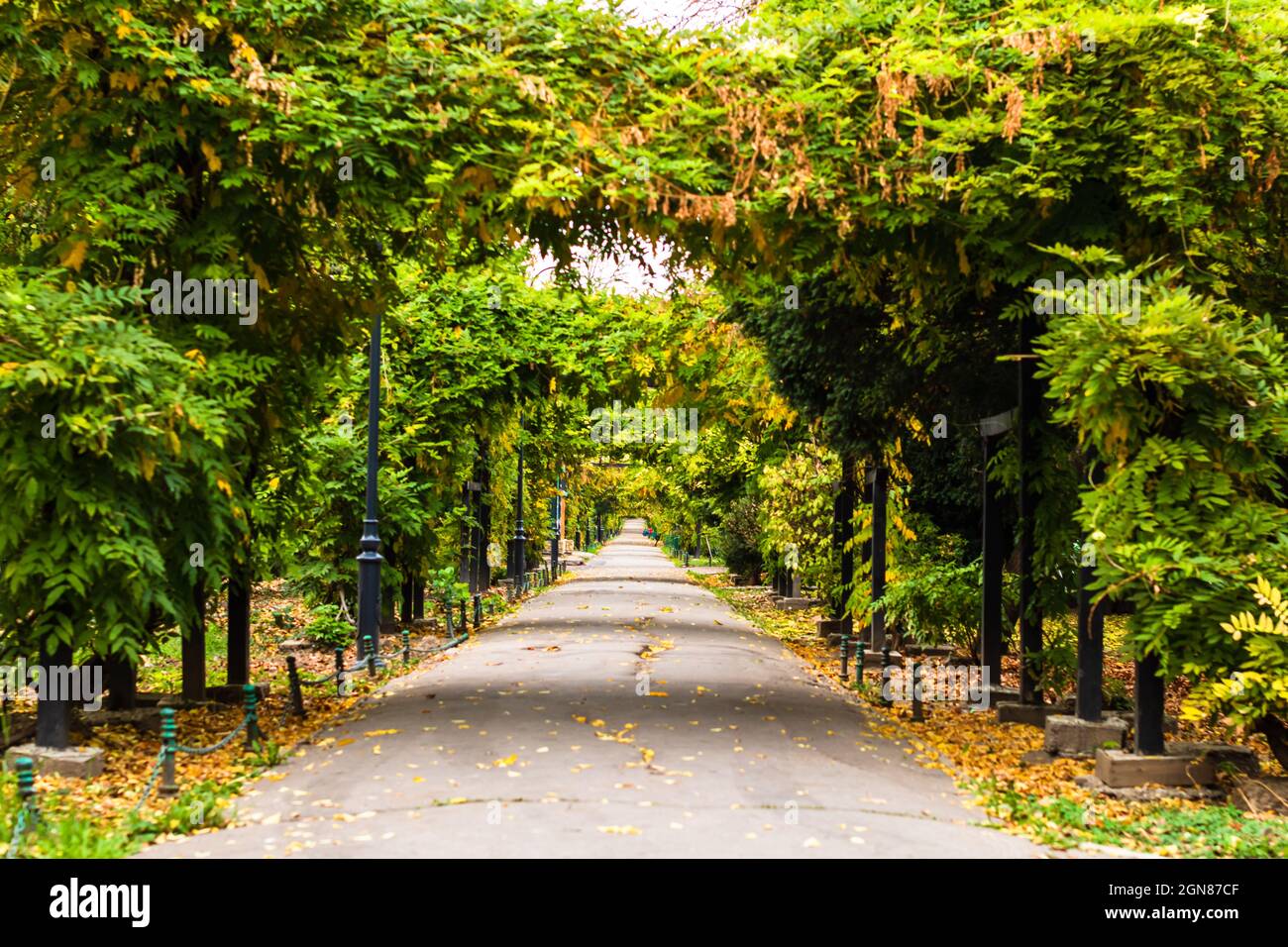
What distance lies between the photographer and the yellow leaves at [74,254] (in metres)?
11.5

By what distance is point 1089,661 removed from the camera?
11.8 meters

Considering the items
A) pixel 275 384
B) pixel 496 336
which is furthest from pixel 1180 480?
pixel 496 336

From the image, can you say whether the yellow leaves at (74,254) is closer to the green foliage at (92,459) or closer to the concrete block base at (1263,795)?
the green foliage at (92,459)

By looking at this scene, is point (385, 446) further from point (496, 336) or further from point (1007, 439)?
point (1007, 439)

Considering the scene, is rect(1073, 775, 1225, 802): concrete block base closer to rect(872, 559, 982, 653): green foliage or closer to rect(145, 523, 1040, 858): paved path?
rect(145, 523, 1040, 858): paved path

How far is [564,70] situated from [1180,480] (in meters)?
6.33

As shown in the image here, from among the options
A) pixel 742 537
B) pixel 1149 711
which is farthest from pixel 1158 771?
pixel 742 537

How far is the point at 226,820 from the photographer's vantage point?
8.82 metres

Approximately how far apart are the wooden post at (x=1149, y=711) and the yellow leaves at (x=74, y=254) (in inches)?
374

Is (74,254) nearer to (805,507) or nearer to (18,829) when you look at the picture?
(18,829)

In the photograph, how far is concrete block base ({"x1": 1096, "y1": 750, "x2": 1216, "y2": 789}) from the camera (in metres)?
10.5

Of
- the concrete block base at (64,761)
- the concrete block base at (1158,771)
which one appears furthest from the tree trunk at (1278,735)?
the concrete block base at (64,761)

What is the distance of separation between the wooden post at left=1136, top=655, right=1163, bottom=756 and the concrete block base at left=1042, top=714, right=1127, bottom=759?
0.81 metres

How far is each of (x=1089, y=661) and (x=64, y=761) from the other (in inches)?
338
